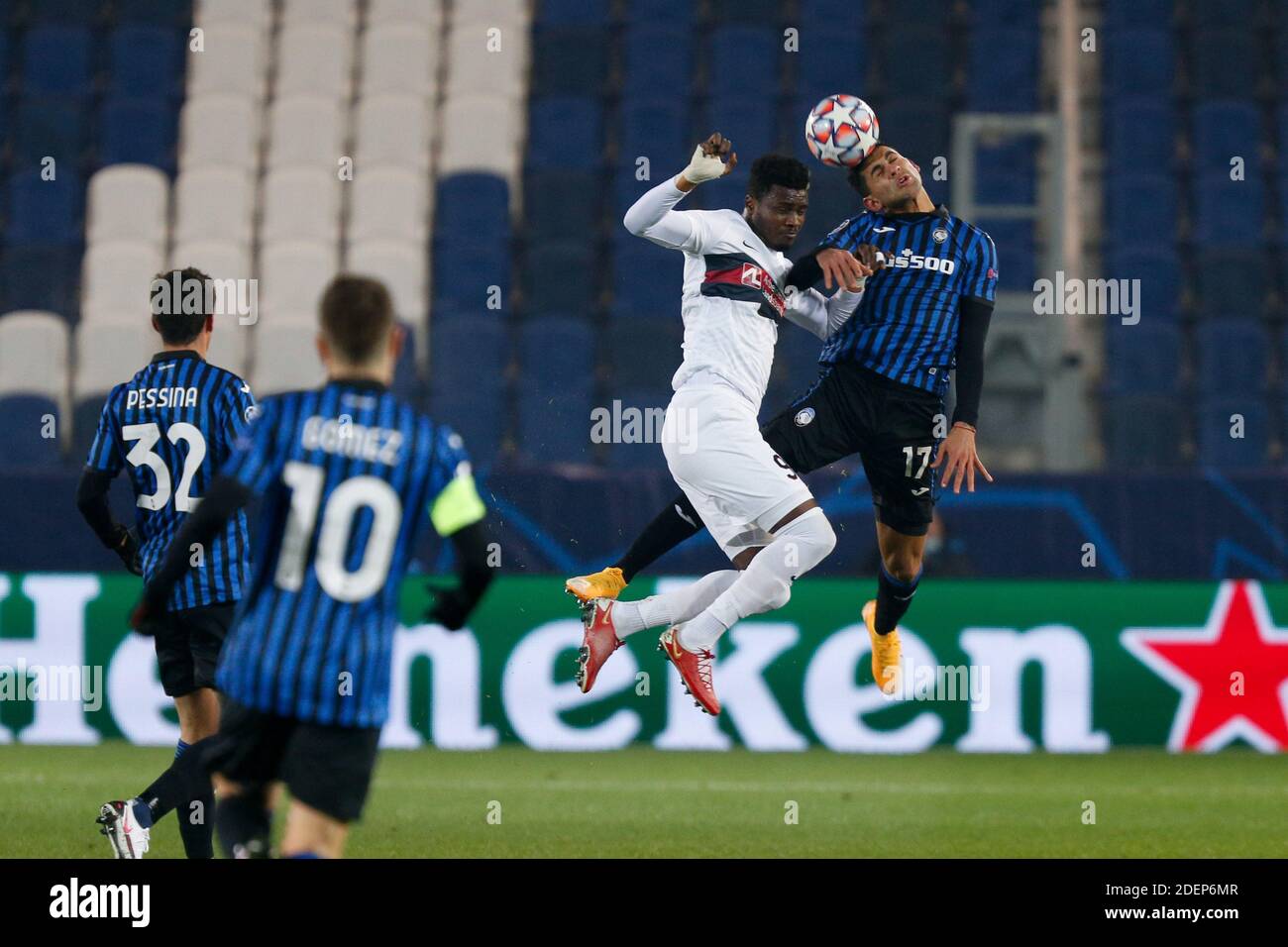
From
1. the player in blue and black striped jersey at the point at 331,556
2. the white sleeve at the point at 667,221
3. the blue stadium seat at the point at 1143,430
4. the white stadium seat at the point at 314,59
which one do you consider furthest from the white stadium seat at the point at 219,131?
the player in blue and black striped jersey at the point at 331,556

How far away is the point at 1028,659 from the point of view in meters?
11.0

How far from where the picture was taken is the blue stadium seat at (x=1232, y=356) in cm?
1339

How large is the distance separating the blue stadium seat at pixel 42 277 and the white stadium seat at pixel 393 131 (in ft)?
7.84

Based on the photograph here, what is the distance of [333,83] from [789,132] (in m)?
3.93

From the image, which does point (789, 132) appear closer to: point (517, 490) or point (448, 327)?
point (448, 327)

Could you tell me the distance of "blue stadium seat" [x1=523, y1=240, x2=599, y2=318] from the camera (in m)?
13.4

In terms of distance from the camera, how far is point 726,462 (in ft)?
22.8

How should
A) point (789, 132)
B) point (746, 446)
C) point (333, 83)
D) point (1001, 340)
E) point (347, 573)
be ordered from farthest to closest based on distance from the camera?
point (333, 83) < point (789, 132) < point (1001, 340) < point (746, 446) < point (347, 573)

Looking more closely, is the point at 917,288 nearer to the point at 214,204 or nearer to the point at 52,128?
the point at 214,204

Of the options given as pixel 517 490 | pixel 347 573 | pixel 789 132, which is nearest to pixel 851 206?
pixel 789 132

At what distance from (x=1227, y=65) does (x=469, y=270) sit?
6332 millimetres

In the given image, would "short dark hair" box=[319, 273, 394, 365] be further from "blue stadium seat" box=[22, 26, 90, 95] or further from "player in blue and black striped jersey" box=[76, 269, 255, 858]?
"blue stadium seat" box=[22, 26, 90, 95]

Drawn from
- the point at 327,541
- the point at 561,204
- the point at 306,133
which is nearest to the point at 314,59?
the point at 306,133

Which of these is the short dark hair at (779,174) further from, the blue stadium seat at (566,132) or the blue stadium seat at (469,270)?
the blue stadium seat at (566,132)
